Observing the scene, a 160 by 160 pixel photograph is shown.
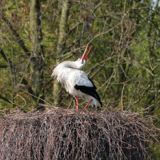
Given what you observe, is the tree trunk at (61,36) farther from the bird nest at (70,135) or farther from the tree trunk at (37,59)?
the bird nest at (70,135)

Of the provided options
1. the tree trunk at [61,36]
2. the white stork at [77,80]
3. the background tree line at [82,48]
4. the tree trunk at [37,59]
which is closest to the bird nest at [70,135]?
the white stork at [77,80]

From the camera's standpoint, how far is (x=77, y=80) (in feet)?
31.6

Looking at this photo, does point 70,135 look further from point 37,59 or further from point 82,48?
point 37,59

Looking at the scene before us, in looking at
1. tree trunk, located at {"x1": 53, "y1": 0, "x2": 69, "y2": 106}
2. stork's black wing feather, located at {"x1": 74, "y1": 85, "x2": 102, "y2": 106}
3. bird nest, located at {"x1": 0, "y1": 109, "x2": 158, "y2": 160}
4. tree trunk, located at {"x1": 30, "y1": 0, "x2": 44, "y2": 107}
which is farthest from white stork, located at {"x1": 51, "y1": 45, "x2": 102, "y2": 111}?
tree trunk, located at {"x1": 53, "y1": 0, "x2": 69, "y2": 106}

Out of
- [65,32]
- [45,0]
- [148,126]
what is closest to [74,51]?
[65,32]

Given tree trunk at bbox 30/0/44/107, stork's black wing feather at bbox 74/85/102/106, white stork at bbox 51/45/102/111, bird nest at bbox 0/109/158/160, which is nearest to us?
bird nest at bbox 0/109/158/160

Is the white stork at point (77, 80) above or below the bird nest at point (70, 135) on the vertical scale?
above

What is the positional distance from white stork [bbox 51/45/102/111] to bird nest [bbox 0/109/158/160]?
4.37ft

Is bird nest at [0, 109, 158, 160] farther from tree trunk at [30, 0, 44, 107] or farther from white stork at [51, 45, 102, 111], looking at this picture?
tree trunk at [30, 0, 44, 107]

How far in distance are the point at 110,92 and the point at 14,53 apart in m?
1.88

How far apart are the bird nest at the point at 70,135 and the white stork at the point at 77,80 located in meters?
1.33

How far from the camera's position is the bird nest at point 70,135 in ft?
26.6

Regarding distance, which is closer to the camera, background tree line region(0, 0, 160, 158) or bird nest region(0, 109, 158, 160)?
bird nest region(0, 109, 158, 160)

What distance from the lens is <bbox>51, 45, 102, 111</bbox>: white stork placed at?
9.64 m
